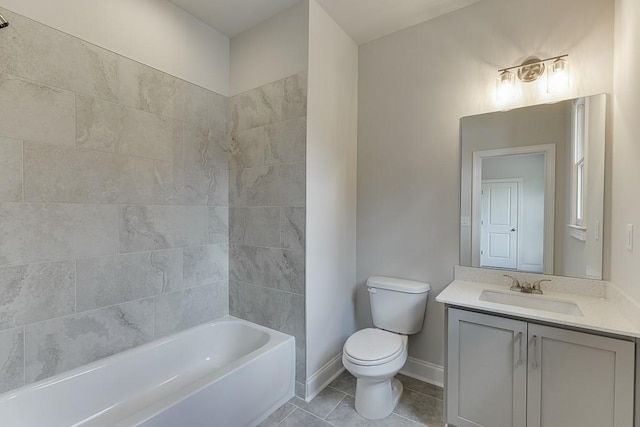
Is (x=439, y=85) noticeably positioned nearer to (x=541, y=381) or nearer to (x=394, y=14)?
(x=394, y=14)

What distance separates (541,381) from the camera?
4.65 ft

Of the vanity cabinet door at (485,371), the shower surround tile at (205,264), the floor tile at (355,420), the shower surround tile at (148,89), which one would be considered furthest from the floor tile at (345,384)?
the shower surround tile at (148,89)

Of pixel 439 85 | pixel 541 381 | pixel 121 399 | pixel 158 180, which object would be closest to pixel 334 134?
pixel 439 85

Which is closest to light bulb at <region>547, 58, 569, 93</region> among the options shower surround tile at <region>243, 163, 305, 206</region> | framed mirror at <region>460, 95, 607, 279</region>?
framed mirror at <region>460, 95, 607, 279</region>

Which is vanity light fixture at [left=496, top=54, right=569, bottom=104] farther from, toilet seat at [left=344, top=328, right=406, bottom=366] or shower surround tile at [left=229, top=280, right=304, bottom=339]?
shower surround tile at [left=229, top=280, right=304, bottom=339]

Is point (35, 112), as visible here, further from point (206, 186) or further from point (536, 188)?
point (536, 188)

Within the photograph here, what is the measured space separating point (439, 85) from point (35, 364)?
2.98 m

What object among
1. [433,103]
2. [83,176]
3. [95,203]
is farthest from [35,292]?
[433,103]

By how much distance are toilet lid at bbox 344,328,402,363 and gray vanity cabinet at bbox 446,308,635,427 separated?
0.34m

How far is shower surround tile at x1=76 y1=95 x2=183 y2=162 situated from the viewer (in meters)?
1.67

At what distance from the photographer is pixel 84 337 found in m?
1.66

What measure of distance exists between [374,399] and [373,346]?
0.33 metres

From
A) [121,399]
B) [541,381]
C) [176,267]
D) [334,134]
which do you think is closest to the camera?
[541,381]

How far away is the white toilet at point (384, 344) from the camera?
1.76 meters
